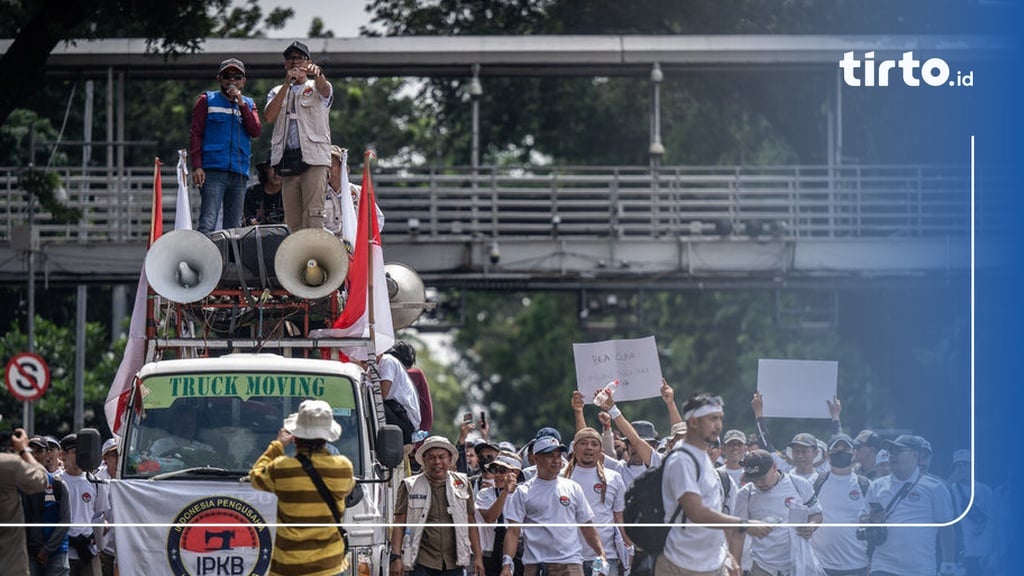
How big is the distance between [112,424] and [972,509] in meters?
6.23

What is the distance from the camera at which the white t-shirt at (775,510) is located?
552 inches

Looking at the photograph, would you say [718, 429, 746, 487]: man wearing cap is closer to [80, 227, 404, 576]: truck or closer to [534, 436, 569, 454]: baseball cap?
[534, 436, 569, 454]: baseball cap

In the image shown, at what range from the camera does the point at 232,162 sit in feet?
50.9

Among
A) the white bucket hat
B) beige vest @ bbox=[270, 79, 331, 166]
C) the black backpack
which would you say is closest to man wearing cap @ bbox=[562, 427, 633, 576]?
beige vest @ bbox=[270, 79, 331, 166]

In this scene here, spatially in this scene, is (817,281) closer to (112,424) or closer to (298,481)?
(112,424)

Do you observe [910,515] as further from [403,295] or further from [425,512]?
[403,295]

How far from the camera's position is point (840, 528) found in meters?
14.9

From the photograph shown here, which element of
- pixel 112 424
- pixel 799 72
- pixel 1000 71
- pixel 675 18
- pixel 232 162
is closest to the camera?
pixel 1000 71

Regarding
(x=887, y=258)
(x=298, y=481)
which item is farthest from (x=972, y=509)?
(x=887, y=258)

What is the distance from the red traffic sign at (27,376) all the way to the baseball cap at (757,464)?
11.4m

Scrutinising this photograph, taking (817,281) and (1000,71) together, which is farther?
(817,281)

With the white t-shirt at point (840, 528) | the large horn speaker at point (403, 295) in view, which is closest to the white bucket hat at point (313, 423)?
the large horn speaker at point (403, 295)

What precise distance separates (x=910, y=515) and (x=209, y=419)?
5.53 meters

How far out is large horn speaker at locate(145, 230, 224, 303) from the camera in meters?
13.1
